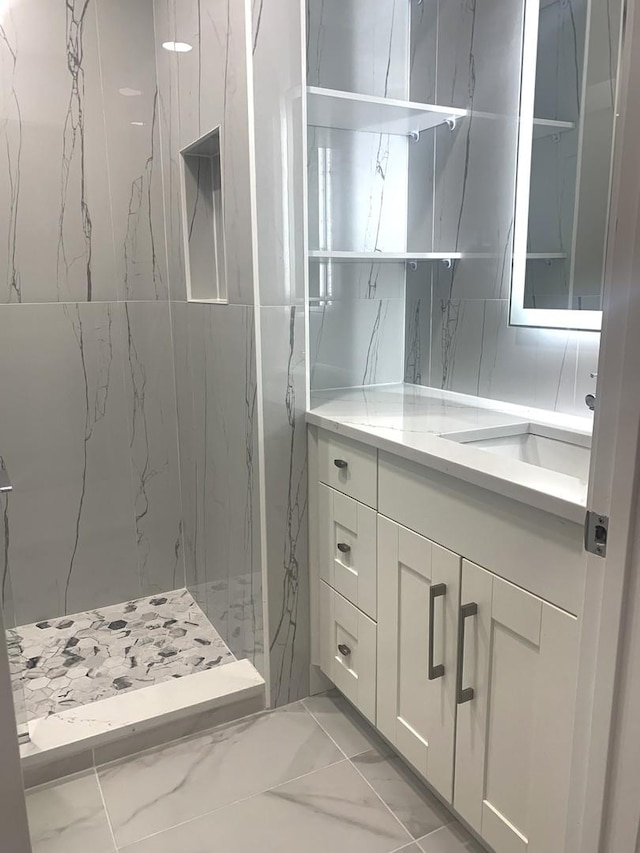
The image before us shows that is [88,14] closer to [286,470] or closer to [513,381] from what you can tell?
[286,470]

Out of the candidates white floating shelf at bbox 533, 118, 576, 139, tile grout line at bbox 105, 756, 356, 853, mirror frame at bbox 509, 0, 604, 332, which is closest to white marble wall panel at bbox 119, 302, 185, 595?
tile grout line at bbox 105, 756, 356, 853

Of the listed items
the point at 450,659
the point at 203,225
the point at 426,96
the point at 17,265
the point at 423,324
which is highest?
the point at 426,96

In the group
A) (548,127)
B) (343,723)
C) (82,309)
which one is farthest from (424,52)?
(343,723)

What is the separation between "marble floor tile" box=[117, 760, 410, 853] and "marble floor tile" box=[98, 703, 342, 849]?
0.04 metres

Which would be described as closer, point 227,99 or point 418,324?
point 227,99

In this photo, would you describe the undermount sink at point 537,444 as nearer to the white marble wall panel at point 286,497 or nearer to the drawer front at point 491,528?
the drawer front at point 491,528

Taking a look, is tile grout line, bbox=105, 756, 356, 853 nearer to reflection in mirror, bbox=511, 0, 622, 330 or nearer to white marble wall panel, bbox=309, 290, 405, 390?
white marble wall panel, bbox=309, 290, 405, 390

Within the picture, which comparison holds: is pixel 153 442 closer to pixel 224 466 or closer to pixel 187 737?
pixel 224 466

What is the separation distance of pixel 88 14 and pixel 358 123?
1031mm

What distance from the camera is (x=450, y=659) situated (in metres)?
1.45

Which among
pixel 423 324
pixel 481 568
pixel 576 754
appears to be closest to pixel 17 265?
pixel 423 324

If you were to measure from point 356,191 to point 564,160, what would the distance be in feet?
2.34

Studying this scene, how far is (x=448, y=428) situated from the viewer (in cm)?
168

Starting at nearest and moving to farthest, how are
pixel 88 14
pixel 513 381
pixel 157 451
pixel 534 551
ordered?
pixel 534 551
pixel 513 381
pixel 88 14
pixel 157 451
